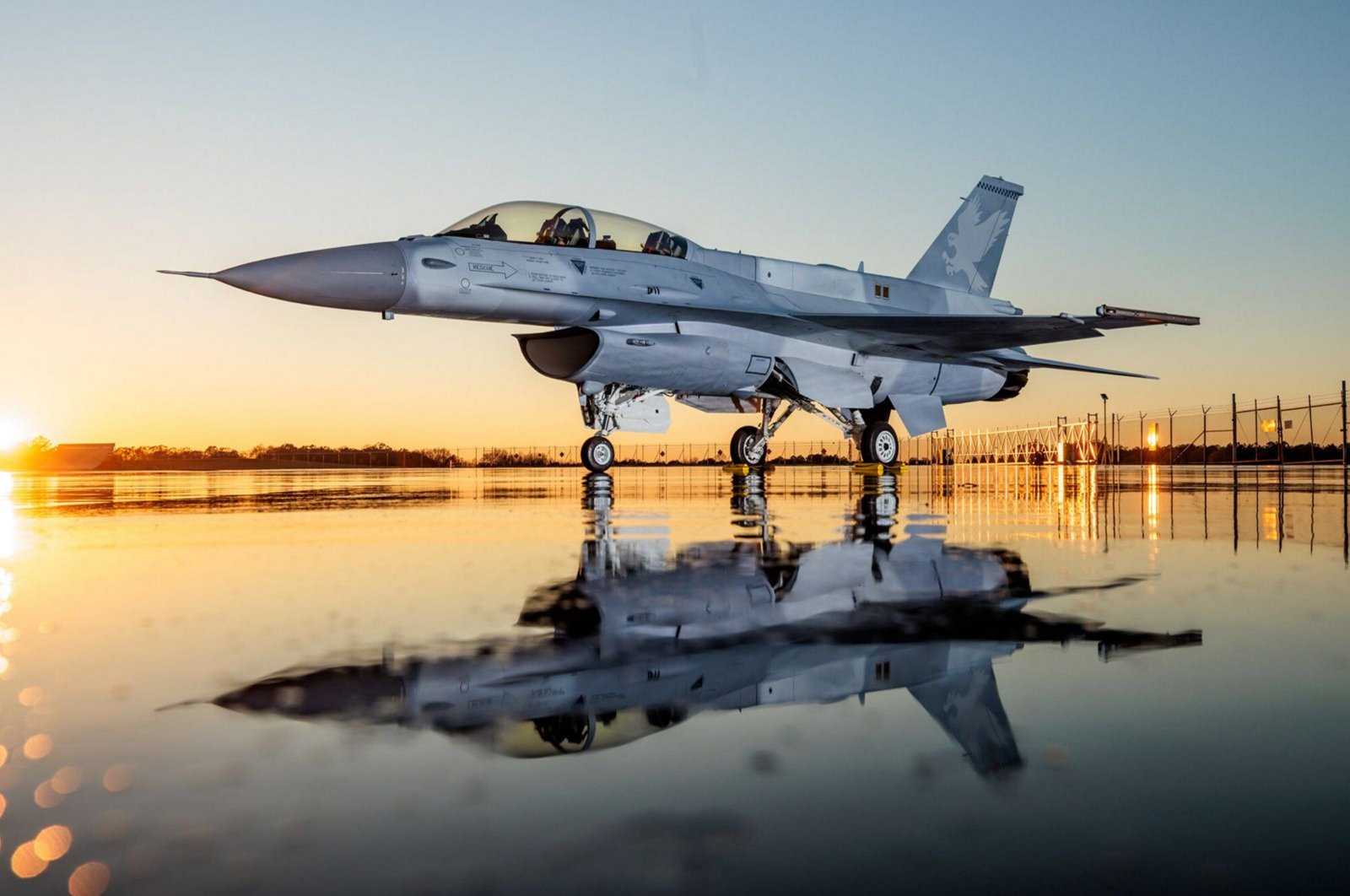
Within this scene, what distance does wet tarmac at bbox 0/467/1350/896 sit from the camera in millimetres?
1344

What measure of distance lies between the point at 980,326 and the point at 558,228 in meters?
6.13

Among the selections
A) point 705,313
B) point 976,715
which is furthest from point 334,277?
point 976,715

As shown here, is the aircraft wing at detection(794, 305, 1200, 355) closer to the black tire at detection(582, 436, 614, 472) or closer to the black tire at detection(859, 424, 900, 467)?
the black tire at detection(859, 424, 900, 467)

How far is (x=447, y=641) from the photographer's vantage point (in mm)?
2863

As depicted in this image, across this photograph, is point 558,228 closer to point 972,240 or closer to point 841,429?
point 841,429

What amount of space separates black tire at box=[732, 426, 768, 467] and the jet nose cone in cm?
864

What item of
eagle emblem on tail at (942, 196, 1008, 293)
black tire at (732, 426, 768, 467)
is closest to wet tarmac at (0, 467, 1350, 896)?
black tire at (732, 426, 768, 467)

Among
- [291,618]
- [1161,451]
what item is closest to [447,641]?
[291,618]

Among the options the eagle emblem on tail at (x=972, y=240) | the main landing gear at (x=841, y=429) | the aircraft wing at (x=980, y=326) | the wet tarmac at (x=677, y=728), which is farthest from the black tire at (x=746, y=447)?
the wet tarmac at (x=677, y=728)

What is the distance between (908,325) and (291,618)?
11381 mm

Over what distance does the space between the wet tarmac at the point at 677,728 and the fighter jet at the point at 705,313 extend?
20.1 ft

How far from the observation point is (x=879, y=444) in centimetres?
1622

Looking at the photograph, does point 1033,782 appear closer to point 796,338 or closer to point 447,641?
point 447,641

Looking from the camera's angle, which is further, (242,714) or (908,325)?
(908,325)
